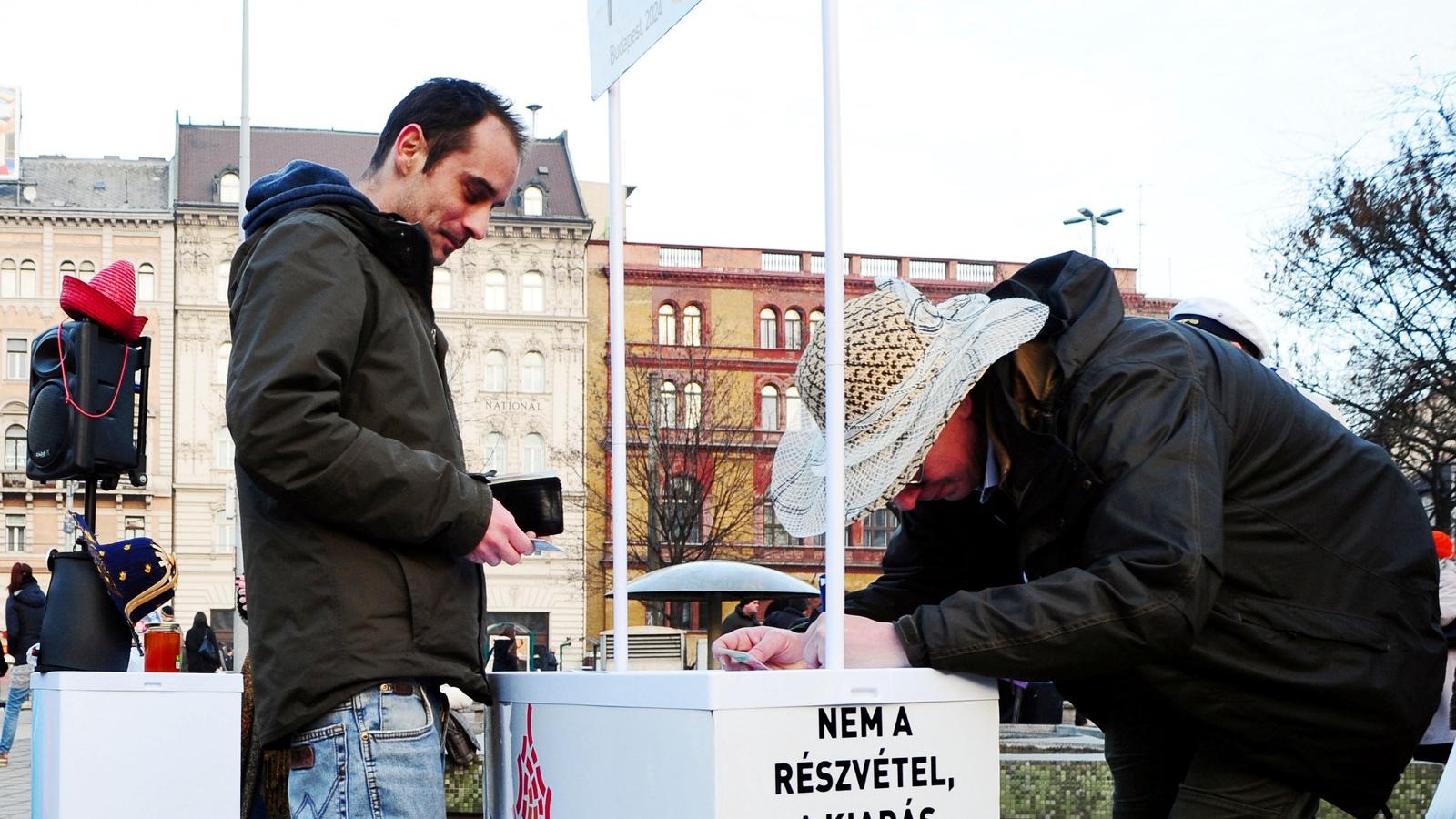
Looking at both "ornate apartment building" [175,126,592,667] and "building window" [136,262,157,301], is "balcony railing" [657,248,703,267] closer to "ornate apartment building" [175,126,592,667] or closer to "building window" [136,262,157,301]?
"ornate apartment building" [175,126,592,667]

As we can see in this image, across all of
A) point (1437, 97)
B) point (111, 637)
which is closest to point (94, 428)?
point (111, 637)

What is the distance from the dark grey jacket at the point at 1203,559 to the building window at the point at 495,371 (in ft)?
158

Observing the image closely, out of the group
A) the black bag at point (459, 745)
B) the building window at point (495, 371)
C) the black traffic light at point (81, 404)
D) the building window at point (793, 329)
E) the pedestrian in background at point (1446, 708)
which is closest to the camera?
the pedestrian in background at point (1446, 708)

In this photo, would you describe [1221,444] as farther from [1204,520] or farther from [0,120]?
[0,120]

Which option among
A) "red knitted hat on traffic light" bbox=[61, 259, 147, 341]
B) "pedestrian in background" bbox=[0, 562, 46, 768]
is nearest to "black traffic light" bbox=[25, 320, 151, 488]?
"red knitted hat on traffic light" bbox=[61, 259, 147, 341]

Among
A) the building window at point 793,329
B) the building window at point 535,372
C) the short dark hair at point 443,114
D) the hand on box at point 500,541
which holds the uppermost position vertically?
the building window at point 793,329

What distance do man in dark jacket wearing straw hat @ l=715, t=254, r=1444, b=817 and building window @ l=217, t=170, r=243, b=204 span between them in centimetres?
5044

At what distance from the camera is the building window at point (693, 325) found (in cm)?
5034

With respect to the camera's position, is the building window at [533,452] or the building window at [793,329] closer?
the building window at [533,452]

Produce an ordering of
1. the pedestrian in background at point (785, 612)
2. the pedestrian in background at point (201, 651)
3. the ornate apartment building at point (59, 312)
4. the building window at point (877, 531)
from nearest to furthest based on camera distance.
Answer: the pedestrian in background at point (785, 612), the pedestrian in background at point (201, 651), the ornate apartment building at point (59, 312), the building window at point (877, 531)

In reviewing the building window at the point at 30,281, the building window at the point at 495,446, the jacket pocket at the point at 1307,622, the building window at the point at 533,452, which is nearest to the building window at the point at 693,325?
the building window at the point at 533,452

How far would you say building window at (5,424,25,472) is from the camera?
49844 millimetres

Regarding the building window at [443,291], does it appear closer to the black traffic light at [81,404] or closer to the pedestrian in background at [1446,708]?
the black traffic light at [81,404]

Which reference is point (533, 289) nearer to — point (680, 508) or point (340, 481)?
point (680, 508)
